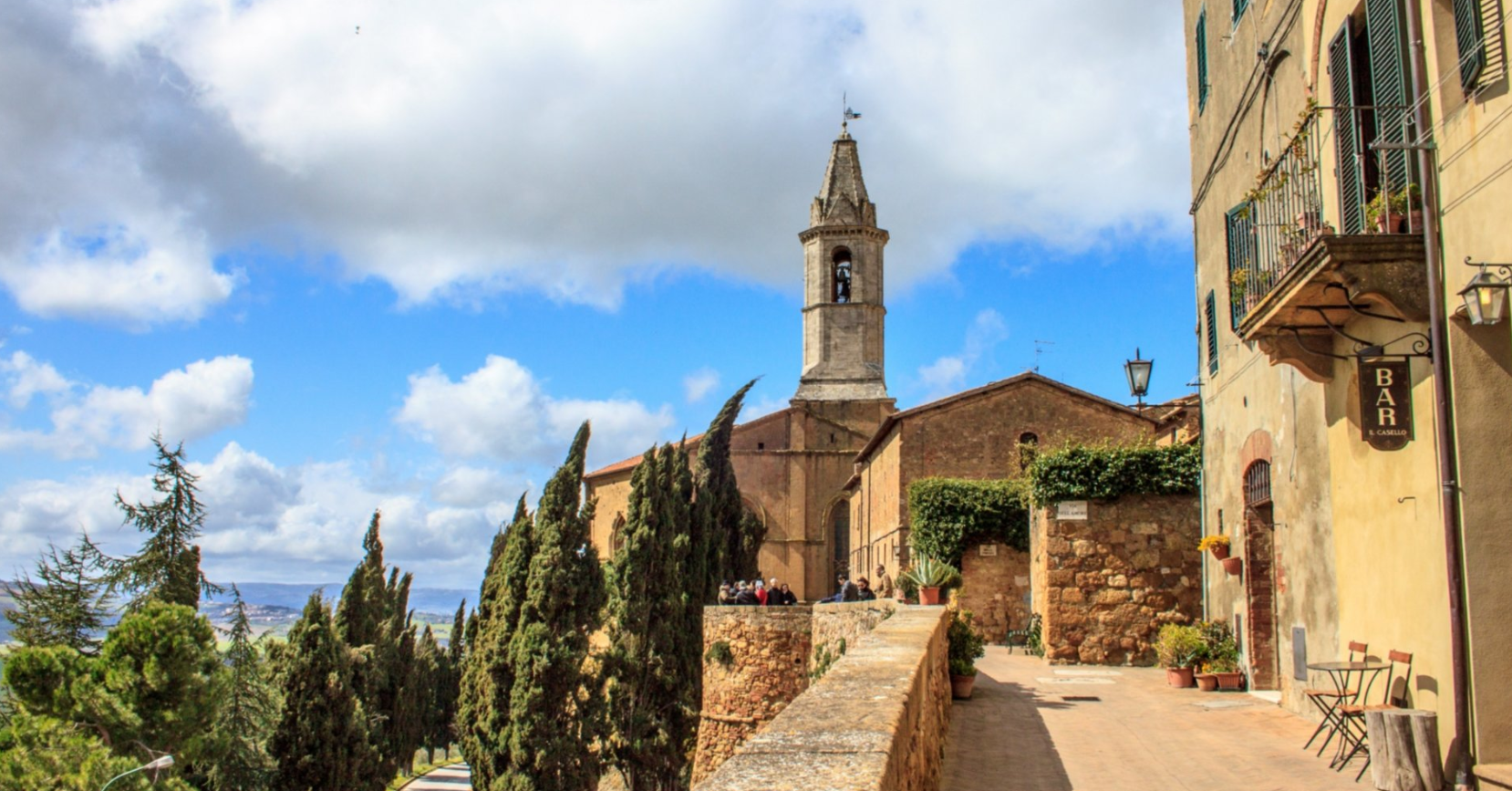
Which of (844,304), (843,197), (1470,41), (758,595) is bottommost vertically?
(758,595)

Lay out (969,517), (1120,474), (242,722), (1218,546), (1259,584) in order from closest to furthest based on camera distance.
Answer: (1259,584)
(1218,546)
(1120,474)
(242,722)
(969,517)

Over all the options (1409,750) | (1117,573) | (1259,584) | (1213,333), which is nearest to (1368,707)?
(1409,750)

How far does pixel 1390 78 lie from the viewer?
24.9ft

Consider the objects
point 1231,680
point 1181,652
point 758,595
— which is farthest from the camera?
point 758,595

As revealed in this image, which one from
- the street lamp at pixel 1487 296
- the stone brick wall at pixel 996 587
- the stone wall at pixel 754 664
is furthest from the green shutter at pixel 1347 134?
the stone brick wall at pixel 996 587

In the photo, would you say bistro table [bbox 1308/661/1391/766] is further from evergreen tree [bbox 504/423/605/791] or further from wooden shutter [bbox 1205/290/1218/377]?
evergreen tree [bbox 504/423/605/791]

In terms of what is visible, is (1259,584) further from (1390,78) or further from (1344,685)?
(1390,78)

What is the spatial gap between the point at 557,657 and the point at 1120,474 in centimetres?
1257

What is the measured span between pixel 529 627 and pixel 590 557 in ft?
7.11

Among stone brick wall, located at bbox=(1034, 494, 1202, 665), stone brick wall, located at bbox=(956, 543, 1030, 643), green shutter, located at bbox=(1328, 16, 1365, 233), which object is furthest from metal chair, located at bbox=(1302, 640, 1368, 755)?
stone brick wall, located at bbox=(956, 543, 1030, 643)

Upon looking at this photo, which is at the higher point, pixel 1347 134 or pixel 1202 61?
pixel 1202 61

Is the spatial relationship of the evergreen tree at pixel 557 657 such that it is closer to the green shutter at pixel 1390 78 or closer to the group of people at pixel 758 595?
the group of people at pixel 758 595

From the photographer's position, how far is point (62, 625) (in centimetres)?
2234

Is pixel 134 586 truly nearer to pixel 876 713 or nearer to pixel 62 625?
pixel 62 625
